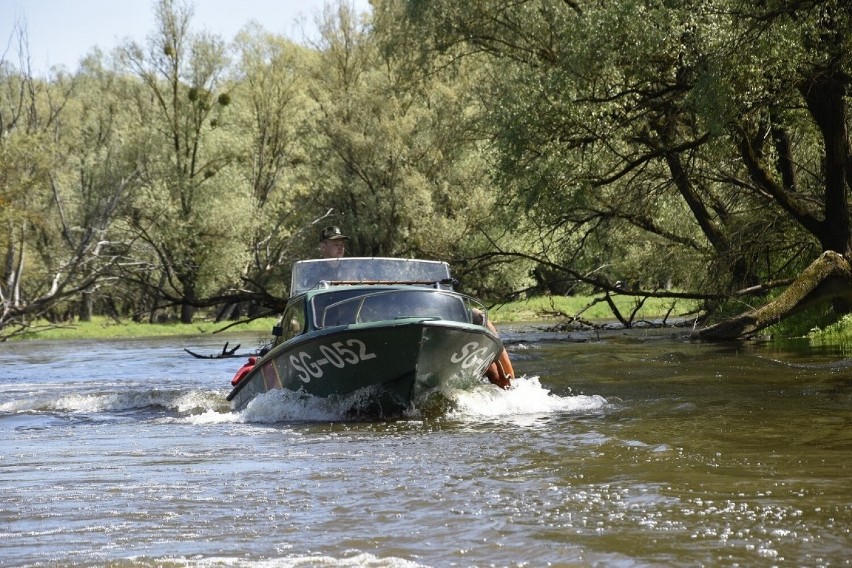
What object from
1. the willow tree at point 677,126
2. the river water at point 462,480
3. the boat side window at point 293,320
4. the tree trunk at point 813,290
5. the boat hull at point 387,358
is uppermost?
the willow tree at point 677,126

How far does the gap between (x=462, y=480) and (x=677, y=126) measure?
1436 cm

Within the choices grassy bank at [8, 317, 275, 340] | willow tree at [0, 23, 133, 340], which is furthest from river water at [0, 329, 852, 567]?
grassy bank at [8, 317, 275, 340]

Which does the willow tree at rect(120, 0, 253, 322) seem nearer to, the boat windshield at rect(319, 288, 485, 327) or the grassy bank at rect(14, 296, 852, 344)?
the grassy bank at rect(14, 296, 852, 344)

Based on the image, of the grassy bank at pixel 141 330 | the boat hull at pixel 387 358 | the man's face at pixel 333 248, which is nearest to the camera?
the boat hull at pixel 387 358

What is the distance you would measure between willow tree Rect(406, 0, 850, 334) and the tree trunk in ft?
0.59

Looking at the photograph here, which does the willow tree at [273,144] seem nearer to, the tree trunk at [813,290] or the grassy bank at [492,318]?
the grassy bank at [492,318]

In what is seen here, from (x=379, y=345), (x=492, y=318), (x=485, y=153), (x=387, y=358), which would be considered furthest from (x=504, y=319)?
(x=379, y=345)

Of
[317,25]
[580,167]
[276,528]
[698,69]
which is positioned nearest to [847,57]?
[698,69]

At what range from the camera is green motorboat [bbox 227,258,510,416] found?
38.4 ft

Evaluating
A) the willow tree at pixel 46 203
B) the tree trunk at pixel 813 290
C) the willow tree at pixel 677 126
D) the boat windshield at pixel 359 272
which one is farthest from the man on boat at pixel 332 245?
the willow tree at pixel 46 203

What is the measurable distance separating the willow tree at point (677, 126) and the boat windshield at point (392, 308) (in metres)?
5.47

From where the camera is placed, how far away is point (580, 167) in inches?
858

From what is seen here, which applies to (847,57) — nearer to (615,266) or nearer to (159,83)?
Answer: (615,266)

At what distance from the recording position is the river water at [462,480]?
561 cm
